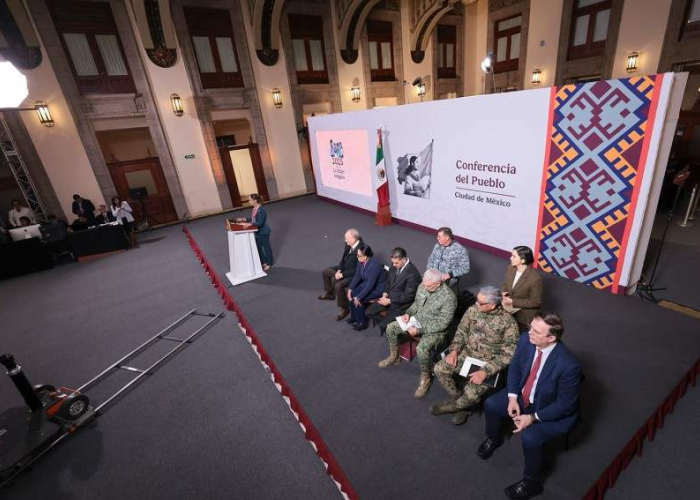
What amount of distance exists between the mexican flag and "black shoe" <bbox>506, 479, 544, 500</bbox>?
272 inches

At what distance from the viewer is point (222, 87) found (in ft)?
37.2

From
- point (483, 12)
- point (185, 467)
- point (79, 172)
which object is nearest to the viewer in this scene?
point (185, 467)

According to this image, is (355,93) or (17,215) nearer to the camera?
(17,215)

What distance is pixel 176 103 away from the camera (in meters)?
10.6

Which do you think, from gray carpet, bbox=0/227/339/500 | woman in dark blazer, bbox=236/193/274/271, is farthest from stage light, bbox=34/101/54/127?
woman in dark blazer, bbox=236/193/274/271

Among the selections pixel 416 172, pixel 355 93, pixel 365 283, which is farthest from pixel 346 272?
pixel 355 93

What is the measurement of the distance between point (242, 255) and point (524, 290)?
15.4 ft

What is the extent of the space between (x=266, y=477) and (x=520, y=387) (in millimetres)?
2155

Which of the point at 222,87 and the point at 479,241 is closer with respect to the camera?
the point at 479,241

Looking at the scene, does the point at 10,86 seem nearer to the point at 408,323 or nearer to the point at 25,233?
the point at 25,233

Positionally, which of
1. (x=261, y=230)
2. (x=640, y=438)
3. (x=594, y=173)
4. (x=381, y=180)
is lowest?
(x=640, y=438)

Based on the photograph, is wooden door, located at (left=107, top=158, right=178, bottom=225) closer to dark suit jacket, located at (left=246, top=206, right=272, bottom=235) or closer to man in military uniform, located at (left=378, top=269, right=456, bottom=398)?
dark suit jacket, located at (left=246, top=206, right=272, bottom=235)

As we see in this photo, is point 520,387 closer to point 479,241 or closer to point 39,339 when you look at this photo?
point 479,241

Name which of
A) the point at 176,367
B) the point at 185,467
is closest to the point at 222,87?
the point at 176,367
